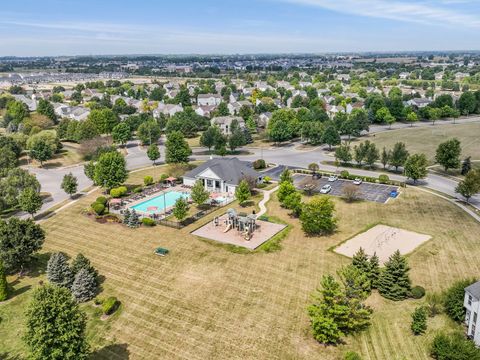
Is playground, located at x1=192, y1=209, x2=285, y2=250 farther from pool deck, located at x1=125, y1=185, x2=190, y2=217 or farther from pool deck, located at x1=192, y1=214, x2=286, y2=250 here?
pool deck, located at x1=125, y1=185, x2=190, y2=217

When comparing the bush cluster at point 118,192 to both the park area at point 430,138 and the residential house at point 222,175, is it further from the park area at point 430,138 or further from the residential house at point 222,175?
the park area at point 430,138

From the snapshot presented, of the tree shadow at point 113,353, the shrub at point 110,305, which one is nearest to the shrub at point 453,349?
the tree shadow at point 113,353

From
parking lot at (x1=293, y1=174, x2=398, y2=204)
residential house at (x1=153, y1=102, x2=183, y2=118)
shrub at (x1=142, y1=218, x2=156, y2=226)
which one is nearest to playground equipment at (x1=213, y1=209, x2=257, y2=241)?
shrub at (x1=142, y1=218, x2=156, y2=226)

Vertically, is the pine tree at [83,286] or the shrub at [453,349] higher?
the shrub at [453,349]

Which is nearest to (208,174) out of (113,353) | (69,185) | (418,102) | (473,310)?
(69,185)

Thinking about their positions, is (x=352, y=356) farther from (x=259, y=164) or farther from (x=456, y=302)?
(x=259, y=164)

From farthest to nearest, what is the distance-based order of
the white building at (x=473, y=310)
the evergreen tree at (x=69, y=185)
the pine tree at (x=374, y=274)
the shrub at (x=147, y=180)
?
the shrub at (x=147, y=180) → the evergreen tree at (x=69, y=185) → the pine tree at (x=374, y=274) → the white building at (x=473, y=310)

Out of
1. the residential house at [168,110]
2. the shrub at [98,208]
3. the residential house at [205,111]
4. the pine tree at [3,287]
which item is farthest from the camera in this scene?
the residential house at [205,111]
